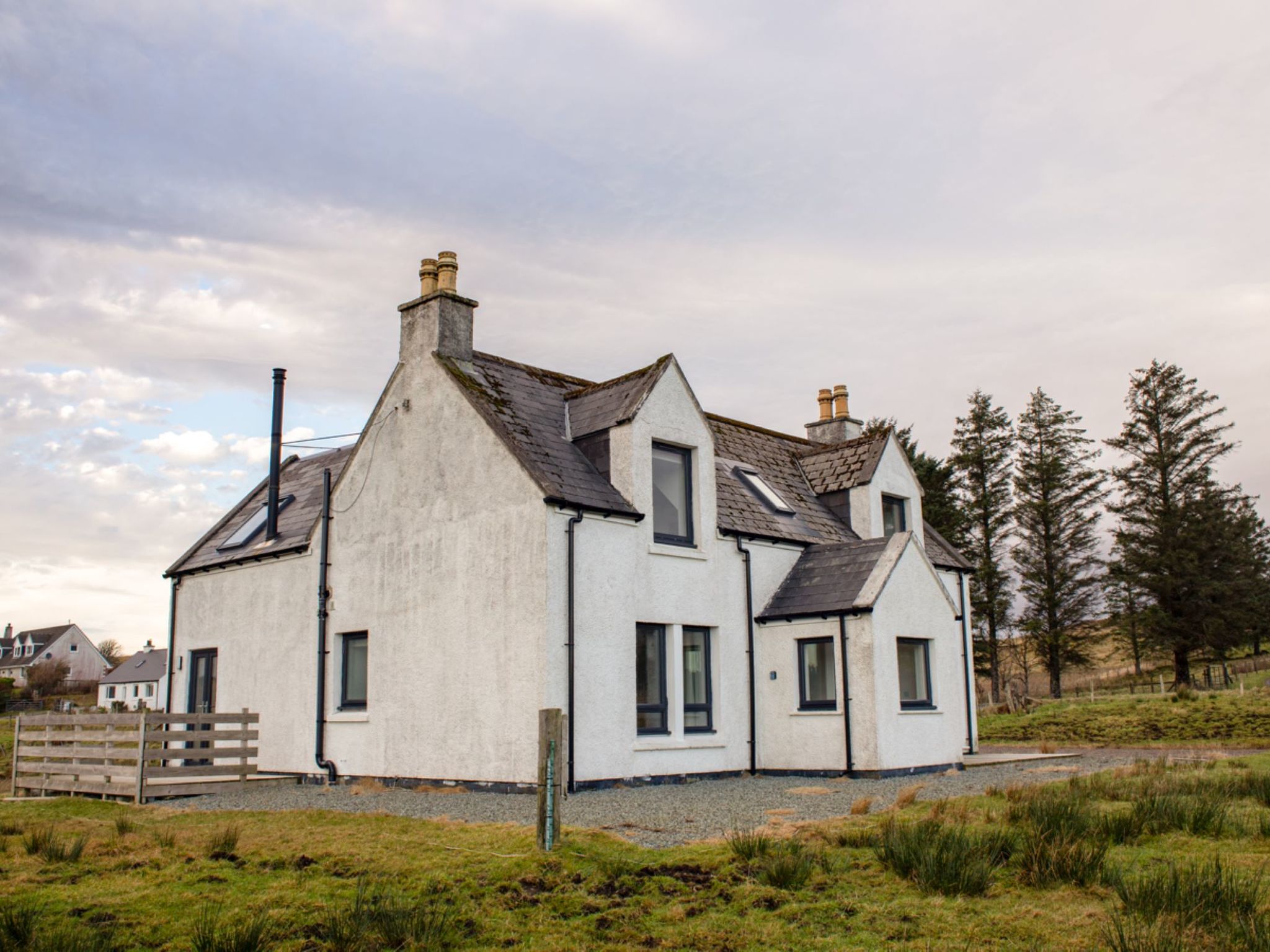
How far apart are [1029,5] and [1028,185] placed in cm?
375

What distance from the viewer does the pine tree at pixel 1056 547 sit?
52406 millimetres

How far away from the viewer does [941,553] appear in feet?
82.5

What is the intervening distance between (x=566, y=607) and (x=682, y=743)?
3468 mm

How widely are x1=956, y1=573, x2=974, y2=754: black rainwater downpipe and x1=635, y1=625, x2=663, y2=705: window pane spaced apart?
27.5ft

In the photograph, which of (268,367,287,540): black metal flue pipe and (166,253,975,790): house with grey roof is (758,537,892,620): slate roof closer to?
(166,253,975,790): house with grey roof

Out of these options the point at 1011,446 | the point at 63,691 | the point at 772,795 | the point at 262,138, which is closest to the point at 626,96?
the point at 262,138

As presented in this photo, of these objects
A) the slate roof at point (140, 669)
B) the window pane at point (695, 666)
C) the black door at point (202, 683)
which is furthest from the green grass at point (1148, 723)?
the slate roof at point (140, 669)

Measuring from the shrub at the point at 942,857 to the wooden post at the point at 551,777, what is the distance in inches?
113

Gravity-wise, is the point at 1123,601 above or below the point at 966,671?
above

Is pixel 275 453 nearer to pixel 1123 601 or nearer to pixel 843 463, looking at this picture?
pixel 843 463

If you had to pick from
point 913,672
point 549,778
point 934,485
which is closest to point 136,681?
point 934,485

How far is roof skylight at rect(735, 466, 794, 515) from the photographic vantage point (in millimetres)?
21453

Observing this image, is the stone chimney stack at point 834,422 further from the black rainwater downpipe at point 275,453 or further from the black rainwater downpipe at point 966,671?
the black rainwater downpipe at point 275,453

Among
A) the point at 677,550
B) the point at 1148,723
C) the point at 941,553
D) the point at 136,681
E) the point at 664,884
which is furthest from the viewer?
the point at 136,681
